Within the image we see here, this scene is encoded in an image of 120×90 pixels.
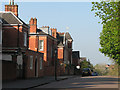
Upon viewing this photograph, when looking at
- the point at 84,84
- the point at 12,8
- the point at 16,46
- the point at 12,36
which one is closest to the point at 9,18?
the point at 12,36

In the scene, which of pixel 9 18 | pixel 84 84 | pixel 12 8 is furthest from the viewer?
pixel 12 8

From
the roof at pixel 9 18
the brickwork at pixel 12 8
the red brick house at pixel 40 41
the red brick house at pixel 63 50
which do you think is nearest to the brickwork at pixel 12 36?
the roof at pixel 9 18

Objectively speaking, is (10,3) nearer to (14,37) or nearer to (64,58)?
(14,37)

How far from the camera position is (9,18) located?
4009cm

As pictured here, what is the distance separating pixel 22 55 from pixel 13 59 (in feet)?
7.85

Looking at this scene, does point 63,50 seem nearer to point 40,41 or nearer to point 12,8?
point 40,41

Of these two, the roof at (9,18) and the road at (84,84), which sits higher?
the roof at (9,18)

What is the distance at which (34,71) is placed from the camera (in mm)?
44406

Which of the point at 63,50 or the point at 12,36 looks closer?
the point at 12,36

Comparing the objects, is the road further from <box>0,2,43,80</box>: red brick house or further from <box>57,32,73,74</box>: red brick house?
<box>57,32,73,74</box>: red brick house

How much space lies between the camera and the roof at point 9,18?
3916cm

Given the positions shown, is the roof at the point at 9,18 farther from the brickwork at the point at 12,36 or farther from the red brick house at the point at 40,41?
the red brick house at the point at 40,41

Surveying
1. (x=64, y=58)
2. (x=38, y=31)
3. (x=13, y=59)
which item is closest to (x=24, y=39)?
(x=13, y=59)

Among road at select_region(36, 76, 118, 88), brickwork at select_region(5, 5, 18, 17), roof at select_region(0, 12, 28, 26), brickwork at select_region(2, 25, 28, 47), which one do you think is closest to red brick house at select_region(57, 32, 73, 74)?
brickwork at select_region(5, 5, 18, 17)
